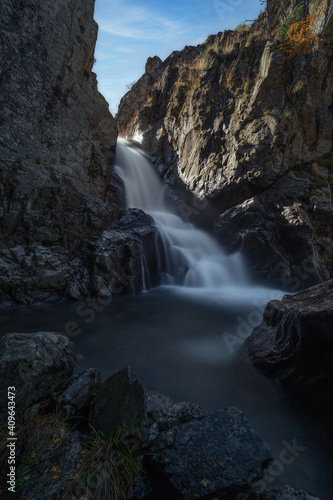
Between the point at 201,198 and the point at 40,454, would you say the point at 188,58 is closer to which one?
the point at 201,198

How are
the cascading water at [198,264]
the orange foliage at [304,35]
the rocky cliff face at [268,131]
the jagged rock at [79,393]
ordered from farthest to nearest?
the orange foliage at [304,35] → the rocky cliff face at [268,131] → the cascading water at [198,264] → the jagged rock at [79,393]

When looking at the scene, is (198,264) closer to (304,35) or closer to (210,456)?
(210,456)

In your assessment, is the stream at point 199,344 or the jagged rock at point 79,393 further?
the jagged rock at point 79,393

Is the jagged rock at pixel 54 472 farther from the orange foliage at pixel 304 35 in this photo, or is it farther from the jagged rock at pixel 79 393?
the orange foliage at pixel 304 35

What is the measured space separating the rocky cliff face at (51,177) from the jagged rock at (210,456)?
20.4ft

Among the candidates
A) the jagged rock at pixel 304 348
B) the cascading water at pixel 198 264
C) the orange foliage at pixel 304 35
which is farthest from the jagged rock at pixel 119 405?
the orange foliage at pixel 304 35

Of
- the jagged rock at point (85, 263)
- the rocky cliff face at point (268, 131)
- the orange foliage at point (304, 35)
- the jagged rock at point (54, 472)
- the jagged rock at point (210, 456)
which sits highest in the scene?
the orange foliage at point (304, 35)

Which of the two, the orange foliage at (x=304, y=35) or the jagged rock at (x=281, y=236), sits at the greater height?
the orange foliage at (x=304, y=35)

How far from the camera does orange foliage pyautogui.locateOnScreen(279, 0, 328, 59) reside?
461 inches

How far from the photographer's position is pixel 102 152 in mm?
12070

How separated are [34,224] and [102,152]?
20.9 feet

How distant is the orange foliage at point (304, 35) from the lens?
11703mm

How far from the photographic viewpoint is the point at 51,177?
28.7 feet

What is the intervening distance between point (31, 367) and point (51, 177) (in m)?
8.10
